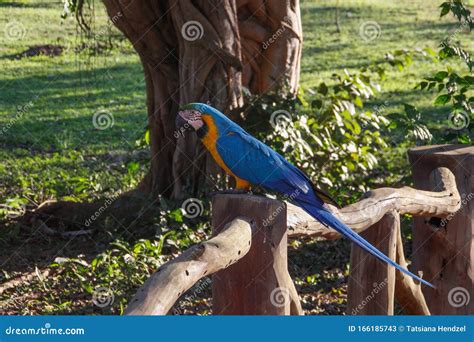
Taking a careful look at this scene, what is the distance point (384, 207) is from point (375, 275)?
1.06ft

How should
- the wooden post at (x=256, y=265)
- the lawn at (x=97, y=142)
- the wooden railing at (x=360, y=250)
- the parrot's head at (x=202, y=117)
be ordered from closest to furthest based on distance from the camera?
the wooden railing at (x=360, y=250) < the wooden post at (x=256, y=265) < the parrot's head at (x=202, y=117) < the lawn at (x=97, y=142)

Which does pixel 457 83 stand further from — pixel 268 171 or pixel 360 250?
pixel 268 171

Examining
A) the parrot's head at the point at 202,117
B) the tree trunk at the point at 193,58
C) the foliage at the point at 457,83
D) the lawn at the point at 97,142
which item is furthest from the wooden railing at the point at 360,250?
the tree trunk at the point at 193,58

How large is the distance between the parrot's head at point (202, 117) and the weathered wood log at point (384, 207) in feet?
1.57

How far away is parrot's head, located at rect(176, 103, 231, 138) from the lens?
11.3 ft

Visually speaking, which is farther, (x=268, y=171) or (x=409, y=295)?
(x=409, y=295)

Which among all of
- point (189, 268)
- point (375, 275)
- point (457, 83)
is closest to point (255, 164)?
point (375, 275)

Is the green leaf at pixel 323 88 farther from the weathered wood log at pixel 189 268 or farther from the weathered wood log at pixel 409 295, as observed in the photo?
the weathered wood log at pixel 189 268

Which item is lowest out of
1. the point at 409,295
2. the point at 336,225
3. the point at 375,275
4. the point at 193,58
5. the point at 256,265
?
the point at 409,295

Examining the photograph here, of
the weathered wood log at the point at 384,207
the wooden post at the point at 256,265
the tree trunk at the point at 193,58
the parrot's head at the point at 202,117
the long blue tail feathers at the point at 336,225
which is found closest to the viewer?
the wooden post at the point at 256,265

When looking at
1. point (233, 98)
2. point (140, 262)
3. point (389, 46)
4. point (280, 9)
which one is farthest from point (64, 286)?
point (389, 46)

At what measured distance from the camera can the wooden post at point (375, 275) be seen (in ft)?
12.4

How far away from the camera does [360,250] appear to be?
3828 millimetres

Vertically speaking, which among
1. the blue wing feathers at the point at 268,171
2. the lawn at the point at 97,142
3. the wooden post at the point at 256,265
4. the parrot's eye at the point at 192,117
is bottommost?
the lawn at the point at 97,142
